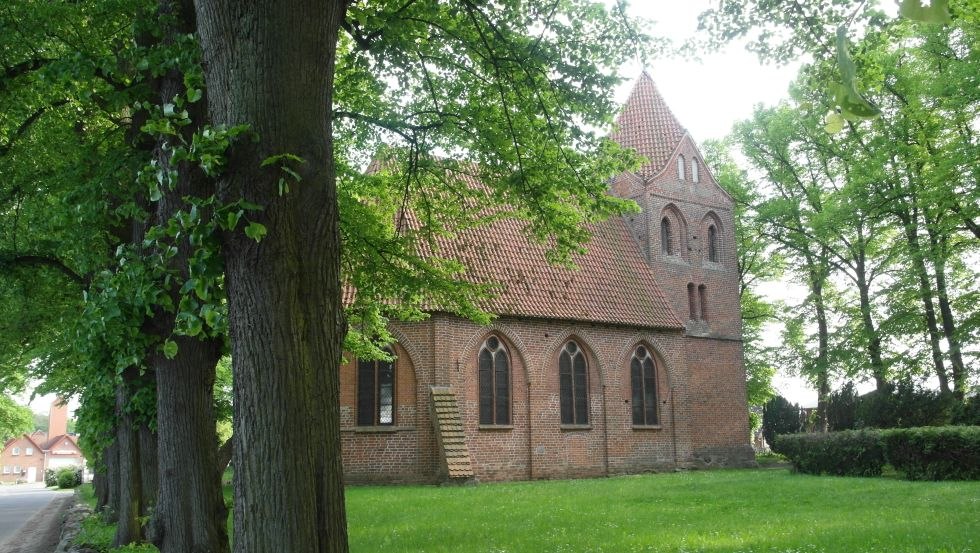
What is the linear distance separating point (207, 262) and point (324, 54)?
1.14 metres

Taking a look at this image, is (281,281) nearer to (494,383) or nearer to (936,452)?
(936,452)

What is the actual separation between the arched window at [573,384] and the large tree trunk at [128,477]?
13.8 meters

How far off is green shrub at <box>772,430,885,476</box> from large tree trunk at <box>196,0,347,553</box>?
18.9 metres

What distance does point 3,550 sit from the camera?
14.8 meters

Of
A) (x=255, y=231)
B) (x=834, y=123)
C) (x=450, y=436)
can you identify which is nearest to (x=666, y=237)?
(x=450, y=436)

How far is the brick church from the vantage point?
2102cm

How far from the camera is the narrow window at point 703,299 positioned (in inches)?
1094

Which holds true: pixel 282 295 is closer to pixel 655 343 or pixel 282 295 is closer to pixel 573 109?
pixel 573 109

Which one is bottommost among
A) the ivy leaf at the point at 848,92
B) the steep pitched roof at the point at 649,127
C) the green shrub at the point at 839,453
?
the green shrub at the point at 839,453

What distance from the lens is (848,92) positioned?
104cm

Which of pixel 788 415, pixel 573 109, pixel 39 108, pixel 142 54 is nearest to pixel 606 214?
pixel 573 109

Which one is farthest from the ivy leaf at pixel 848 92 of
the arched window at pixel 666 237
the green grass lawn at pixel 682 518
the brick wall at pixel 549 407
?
the arched window at pixel 666 237

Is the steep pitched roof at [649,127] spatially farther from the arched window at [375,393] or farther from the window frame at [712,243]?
the arched window at [375,393]

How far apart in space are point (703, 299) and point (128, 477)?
20759mm
